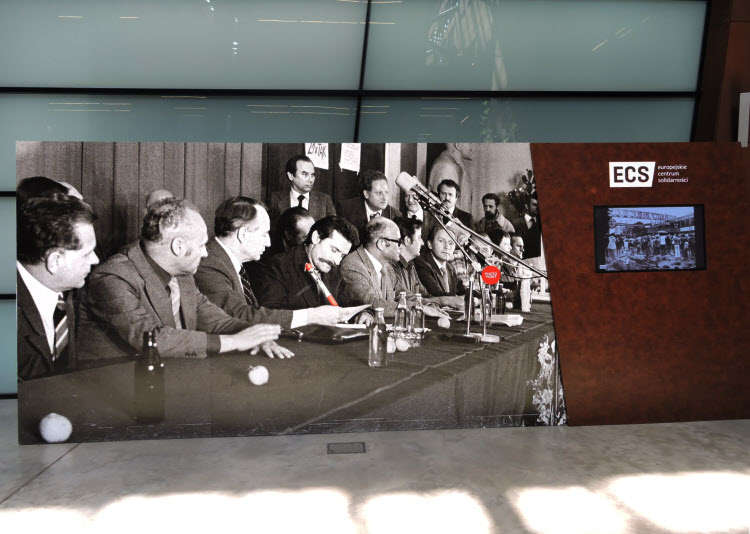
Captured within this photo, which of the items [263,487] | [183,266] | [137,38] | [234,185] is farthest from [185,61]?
[263,487]

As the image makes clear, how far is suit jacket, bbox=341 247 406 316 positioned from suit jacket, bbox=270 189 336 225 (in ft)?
1.20

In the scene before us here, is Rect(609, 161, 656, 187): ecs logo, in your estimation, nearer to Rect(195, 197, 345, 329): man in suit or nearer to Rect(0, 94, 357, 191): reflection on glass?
Rect(0, 94, 357, 191): reflection on glass

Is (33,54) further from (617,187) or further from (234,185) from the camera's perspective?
(617,187)

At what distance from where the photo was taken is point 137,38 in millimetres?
5125

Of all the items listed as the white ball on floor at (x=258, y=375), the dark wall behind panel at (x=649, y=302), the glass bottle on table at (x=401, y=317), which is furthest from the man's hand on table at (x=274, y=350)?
the dark wall behind panel at (x=649, y=302)

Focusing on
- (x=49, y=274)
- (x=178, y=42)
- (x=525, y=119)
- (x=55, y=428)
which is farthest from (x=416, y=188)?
(x=55, y=428)

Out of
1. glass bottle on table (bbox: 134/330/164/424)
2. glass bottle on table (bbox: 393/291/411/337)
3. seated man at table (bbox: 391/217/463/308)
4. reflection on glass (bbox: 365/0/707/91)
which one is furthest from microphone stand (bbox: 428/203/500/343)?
glass bottle on table (bbox: 134/330/164/424)

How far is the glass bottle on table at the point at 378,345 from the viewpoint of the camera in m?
4.38

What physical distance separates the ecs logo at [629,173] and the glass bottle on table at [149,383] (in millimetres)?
3567

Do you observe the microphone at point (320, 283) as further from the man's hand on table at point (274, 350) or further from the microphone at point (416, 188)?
the microphone at point (416, 188)

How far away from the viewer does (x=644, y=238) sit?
4.57 m

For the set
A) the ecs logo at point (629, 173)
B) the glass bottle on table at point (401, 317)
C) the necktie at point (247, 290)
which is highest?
the ecs logo at point (629, 173)

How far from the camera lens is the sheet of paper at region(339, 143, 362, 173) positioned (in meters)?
4.39

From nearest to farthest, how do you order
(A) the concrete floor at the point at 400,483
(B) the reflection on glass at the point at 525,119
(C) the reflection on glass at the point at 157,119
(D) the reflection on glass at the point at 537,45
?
(A) the concrete floor at the point at 400,483
(C) the reflection on glass at the point at 157,119
(D) the reflection on glass at the point at 537,45
(B) the reflection on glass at the point at 525,119
